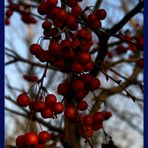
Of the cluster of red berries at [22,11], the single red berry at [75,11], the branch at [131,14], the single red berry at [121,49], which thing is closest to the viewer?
the single red berry at [75,11]

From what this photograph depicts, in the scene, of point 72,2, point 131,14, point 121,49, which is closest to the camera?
point 72,2

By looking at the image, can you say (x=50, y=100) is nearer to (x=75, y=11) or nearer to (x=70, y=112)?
(x=70, y=112)

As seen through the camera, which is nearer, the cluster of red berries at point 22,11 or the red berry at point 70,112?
the red berry at point 70,112

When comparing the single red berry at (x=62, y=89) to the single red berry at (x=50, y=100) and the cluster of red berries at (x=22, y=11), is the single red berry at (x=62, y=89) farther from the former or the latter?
the cluster of red berries at (x=22, y=11)

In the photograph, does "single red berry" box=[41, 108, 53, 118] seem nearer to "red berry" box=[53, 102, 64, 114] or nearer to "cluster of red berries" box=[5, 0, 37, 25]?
"red berry" box=[53, 102, 64, 114]

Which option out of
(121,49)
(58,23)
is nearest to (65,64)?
(58,23)

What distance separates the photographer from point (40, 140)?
1.31m

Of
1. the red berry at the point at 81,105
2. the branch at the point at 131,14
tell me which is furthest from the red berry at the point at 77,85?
the branch at the point at 131,14

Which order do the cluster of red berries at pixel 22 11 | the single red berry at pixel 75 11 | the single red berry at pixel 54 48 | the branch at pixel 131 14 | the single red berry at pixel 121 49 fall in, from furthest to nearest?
the single red berry at pixel 121 49
the cluster of red berries at pixel 22 11
the branch at pixel 131 14
the single red berry at pixel 75 11
the single red berry at pixel 54 48

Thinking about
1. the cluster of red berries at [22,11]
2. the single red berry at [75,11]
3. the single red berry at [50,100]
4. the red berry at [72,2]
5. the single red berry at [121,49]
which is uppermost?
the cluster of red berries at [22,11]

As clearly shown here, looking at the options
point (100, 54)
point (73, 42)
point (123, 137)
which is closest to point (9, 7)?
point (100, 54)

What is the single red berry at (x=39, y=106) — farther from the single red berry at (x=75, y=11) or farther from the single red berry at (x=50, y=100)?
the single red berry at (x=75, y=11)

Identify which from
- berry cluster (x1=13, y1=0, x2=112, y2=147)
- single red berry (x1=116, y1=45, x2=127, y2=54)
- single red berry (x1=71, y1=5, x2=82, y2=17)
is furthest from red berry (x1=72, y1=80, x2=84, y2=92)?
single red berry (x1=116, y1=45, x2=127, y2=54)

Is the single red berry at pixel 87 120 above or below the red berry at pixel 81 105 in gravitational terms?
below
